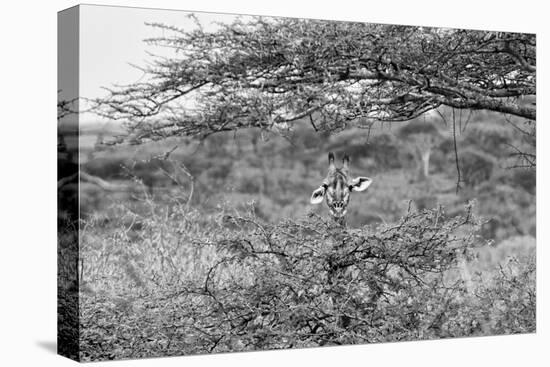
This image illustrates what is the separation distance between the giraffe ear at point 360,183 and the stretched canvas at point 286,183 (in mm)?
Result: 13

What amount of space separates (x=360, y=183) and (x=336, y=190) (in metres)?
0.27

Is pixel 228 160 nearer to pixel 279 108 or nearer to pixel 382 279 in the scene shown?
pixel 279 108

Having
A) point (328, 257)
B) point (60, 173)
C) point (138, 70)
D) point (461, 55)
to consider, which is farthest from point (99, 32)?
point (461, 55)

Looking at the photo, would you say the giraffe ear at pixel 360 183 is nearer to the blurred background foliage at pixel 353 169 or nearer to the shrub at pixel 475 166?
the blurred background foliage at pixel 353 169

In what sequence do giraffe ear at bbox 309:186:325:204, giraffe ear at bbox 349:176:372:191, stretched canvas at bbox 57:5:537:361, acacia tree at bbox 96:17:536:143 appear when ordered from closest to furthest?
stretched canvas at bbox 57:5:537:361
acacia tree at bbox 96:17:536:143
giraffe ear at bbox 309:186:325:204
giraffe ear at bbox 349:176:372:191

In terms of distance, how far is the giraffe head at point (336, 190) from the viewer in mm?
10492

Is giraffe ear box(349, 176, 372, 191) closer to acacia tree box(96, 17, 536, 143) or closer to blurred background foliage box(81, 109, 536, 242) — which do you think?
blurred background foliage box(81, 109, 536, 242)

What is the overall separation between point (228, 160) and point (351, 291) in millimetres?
1642

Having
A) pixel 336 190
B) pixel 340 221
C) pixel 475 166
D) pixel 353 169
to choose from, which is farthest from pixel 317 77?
pixel 475 166

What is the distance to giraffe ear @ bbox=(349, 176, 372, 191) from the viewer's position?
1064cm

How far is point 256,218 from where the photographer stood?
10172 mm

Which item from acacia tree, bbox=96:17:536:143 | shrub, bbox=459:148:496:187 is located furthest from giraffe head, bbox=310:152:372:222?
shrub, bbox=459:148:496:187

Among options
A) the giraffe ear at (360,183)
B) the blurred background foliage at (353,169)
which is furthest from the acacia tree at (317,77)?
the giraffe ear at (360,183)

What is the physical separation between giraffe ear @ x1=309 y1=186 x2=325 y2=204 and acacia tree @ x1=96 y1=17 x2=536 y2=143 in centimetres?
56
